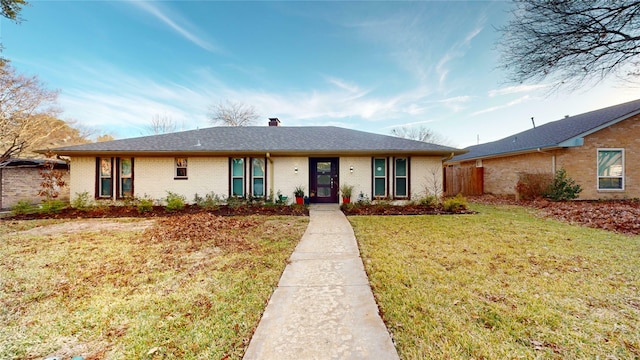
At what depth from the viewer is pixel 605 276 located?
11.4 ft

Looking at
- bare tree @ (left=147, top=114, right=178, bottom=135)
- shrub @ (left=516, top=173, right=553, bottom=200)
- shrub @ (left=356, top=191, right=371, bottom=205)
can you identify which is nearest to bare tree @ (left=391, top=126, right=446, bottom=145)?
shrub @ (left=516, top=173, right=553, bottom=200)

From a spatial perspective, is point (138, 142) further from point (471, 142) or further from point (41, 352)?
point (471, 142)

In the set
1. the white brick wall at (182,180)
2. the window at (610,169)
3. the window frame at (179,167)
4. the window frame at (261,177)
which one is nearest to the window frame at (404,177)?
the window frame at (261,177)

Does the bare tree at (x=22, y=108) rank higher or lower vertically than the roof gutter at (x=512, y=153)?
higher

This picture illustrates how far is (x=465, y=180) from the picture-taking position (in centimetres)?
1538

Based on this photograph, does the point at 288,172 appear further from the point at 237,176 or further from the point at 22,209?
the point at 22,209

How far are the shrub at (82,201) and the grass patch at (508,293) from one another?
11.3 meters

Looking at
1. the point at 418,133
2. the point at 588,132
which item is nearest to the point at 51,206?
the point at 588,132

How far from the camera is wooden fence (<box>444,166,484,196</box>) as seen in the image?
15281 mm

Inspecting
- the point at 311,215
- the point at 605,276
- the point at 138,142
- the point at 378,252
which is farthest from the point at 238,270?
the point at 138,142

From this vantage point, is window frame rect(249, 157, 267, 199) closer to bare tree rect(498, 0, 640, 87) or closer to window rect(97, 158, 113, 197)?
window rect(97, 158, 113, 197)

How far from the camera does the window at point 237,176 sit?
1052cm

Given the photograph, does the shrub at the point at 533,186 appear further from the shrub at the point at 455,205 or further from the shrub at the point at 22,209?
the shrub at the point at 22,209

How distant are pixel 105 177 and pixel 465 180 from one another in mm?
19764
